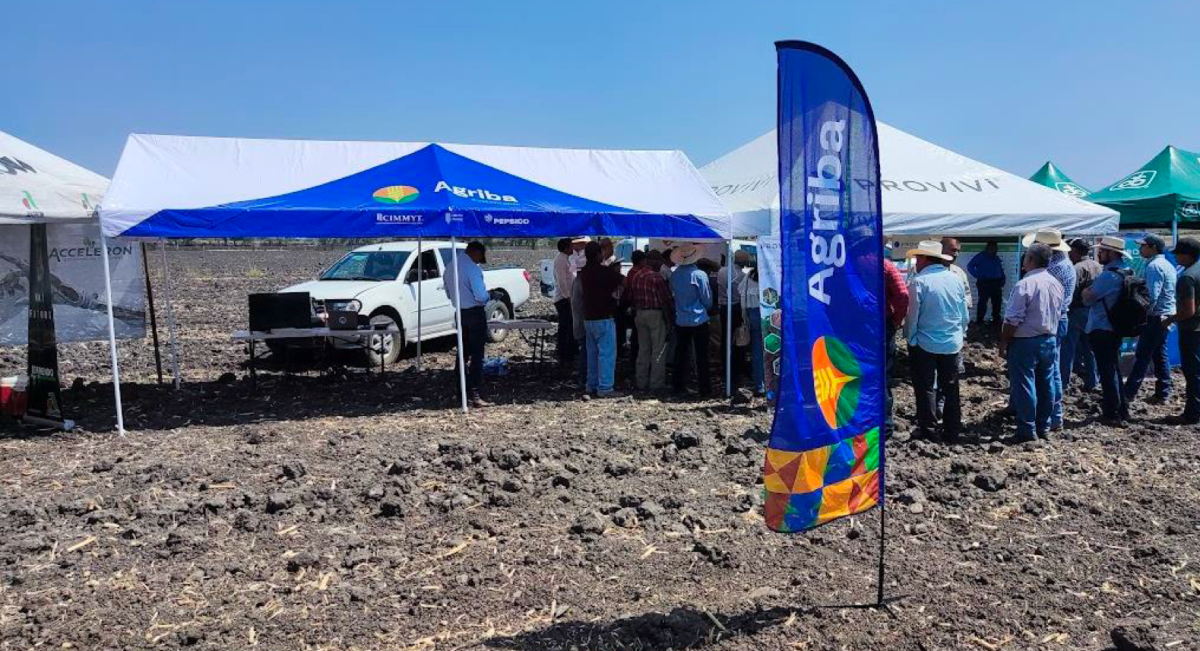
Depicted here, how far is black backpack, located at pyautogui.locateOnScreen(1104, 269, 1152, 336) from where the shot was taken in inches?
301

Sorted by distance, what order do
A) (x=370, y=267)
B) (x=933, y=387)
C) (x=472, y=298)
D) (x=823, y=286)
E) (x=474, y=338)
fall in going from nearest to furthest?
1. (x=823, y=286)
2. (x=933, y=387)
3. (x=472, y=298)
4. (x=474, y=338)
5. (x=370, y=267)

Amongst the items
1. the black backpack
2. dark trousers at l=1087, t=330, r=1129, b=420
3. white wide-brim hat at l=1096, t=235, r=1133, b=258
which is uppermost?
white wide-brim hat at l=1096, t=235, r=1133, b=258

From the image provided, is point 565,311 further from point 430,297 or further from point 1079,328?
point 1079,328

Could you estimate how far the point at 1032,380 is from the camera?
23.9ft

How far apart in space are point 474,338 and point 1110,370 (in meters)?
6.30

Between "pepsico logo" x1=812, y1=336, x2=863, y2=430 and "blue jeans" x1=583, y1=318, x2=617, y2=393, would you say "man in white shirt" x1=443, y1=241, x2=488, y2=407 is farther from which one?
"pepsico logo" x1=812, y1=336, x2=863, y2=430

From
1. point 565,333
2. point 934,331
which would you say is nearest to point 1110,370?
point 934,331

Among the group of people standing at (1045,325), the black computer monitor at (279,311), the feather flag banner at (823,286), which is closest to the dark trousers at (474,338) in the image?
the black computer monitor at (279,311)

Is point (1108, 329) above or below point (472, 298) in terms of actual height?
below

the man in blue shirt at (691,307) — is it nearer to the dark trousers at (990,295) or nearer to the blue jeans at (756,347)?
the blue jeans at (756,347)

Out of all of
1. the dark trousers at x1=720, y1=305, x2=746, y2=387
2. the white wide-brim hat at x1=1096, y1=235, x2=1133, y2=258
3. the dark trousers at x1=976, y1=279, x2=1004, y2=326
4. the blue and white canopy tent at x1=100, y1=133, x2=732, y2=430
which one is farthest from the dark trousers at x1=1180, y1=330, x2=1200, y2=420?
the dark trousers at x1=976, y1=279, x2=1004, y2=326

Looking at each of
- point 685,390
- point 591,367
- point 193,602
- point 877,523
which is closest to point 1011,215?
point 685,390

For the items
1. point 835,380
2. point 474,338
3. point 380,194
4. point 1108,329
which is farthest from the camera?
point 474,338

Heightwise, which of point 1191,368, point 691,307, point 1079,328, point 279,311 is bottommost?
point 1191,368
